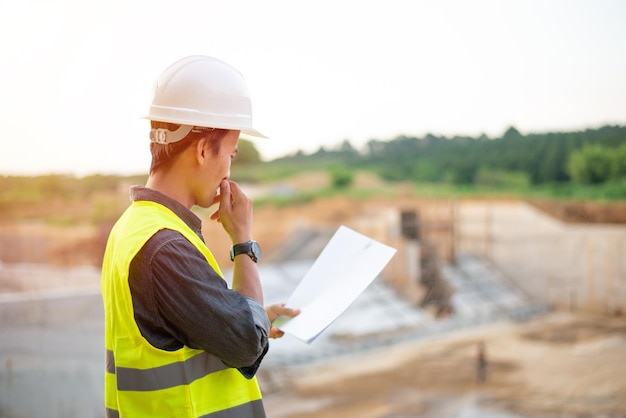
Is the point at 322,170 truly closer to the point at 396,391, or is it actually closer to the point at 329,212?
the point at 329,212

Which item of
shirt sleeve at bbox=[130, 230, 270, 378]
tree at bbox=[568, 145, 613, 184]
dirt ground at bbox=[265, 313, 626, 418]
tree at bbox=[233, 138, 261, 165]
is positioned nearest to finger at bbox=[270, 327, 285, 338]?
shirt sleeve at bbox=[130, 230, 270, 378]

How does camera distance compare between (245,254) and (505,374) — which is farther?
(505,374)

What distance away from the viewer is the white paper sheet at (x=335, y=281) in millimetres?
1445

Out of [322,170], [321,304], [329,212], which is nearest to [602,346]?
[321,304]

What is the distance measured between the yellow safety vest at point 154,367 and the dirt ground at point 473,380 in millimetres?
6570

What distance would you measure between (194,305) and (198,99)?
1.27 feet

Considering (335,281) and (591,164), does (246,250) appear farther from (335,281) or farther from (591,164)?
(591,164)

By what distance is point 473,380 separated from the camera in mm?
9281

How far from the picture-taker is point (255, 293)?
1286mm

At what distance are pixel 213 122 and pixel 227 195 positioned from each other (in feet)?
0.48

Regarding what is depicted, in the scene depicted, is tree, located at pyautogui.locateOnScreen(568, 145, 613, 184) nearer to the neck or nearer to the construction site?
the construction site

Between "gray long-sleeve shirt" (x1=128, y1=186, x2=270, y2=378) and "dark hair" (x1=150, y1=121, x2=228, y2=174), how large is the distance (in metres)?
0.19

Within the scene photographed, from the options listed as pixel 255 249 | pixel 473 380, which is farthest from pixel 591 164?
pixel 255 249

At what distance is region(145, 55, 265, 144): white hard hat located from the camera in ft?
4.25
